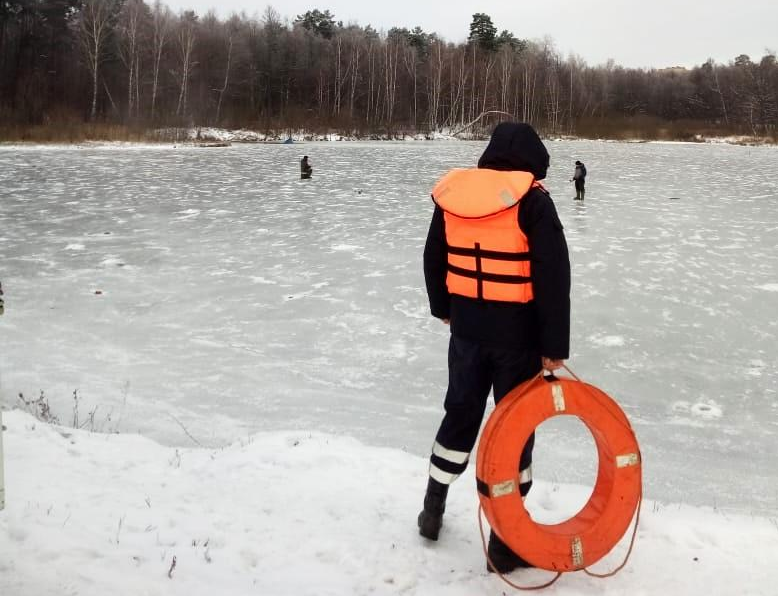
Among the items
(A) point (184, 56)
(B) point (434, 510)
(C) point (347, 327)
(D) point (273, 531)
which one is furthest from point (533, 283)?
(A) point (184, 56)

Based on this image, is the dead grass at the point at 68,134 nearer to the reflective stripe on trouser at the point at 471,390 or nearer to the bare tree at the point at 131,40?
the bare tree at the point at 131,40

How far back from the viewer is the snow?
246 cm

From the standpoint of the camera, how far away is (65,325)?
5.71 m

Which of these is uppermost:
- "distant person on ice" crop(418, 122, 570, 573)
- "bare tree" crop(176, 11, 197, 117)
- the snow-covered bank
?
"bare tree" crop(176, 11, 197, 117)

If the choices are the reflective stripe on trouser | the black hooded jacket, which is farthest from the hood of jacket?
the reflective stripe on trouser

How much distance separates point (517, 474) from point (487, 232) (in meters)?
0.81

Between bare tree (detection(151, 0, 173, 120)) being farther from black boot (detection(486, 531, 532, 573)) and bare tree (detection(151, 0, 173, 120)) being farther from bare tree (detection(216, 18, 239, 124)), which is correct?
black boot (detection(486, 531, 532, 573))

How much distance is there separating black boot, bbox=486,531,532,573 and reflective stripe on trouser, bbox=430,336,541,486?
0.70 feet

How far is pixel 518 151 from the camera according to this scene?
2.33m

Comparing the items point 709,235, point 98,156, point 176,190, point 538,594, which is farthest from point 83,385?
Answer: point 98,156

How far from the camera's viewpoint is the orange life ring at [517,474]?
2.26 metres

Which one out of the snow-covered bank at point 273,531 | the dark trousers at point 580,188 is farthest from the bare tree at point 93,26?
the snow-covered bank at point 273,531

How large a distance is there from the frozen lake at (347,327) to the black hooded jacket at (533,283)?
144cm

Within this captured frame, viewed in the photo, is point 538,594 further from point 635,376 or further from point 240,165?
point 240,165
